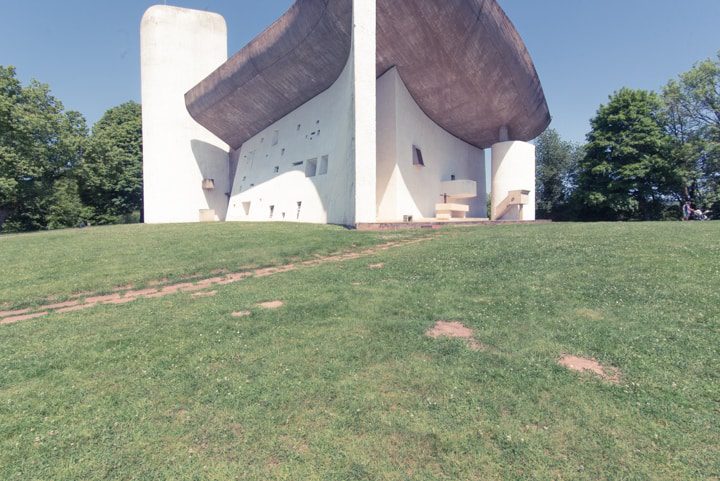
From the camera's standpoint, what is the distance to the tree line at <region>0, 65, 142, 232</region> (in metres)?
27.2

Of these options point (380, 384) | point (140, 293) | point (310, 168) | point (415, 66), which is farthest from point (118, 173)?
point (380, 384)

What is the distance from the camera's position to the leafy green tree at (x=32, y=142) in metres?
26.8

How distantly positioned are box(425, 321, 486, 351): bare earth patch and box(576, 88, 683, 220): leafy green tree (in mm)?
35442

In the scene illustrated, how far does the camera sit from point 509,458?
3021 mm

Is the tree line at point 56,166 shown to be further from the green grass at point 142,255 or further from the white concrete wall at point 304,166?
the green grass at point 142,255

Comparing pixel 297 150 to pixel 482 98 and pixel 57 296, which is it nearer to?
pixel 482 98

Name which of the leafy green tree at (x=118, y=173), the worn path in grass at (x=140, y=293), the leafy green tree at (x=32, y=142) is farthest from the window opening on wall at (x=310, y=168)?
the leafy green tree at (x=118, y=173)

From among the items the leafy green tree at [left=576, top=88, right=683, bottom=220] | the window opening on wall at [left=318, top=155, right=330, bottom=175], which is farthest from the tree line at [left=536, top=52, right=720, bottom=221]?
the window opening on wall at [left=318, top=155, right=330, bottom=175]

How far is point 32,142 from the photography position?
2800 cm

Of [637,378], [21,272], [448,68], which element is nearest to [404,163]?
[448,68]

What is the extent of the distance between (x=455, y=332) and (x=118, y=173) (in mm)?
44620

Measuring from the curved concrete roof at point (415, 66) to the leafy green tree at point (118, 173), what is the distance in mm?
13466

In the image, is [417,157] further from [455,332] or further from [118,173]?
[118,173]

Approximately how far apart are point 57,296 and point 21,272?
3.50 m
